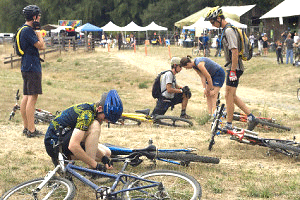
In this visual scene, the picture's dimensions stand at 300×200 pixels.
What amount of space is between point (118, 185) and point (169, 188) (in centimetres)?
52

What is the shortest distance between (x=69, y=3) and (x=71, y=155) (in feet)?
212

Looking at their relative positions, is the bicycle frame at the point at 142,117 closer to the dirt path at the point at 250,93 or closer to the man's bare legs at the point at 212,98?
the man's bare legs at the point at 212,98

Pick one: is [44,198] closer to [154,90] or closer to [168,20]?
[154,90]

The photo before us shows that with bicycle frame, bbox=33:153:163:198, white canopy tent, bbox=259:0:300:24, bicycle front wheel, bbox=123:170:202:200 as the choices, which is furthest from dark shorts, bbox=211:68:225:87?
white canopy tent, bbox=259:0:300:24

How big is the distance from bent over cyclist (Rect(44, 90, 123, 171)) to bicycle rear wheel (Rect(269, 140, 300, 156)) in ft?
7.91

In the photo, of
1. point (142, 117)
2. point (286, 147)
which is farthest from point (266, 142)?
point (142, 117)

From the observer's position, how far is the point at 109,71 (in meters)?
25.0

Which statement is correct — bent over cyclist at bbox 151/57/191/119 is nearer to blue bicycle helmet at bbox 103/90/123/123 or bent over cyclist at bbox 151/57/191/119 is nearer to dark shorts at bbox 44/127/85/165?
dark shorts at bbox 44/127/85/165

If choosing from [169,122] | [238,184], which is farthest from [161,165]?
[169,122]

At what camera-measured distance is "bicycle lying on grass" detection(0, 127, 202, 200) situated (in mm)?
4152

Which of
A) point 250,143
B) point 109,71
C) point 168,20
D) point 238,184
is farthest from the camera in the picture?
point 168,20

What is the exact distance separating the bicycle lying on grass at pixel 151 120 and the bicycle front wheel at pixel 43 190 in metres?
4.97

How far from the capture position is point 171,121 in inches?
368

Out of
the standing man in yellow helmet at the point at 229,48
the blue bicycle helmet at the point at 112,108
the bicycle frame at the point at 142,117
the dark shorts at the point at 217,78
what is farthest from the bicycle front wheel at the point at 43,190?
the dark shorts at the point at 217,78
